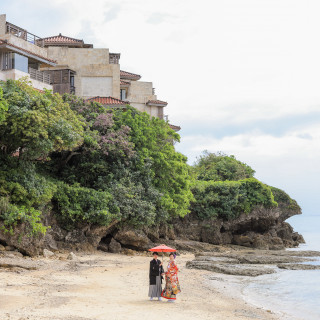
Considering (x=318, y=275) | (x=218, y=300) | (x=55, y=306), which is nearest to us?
(x=55, y=306)

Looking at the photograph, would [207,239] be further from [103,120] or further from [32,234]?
[32,234]

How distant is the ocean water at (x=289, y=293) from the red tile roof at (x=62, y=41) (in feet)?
113

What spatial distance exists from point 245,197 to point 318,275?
2091 centimetres

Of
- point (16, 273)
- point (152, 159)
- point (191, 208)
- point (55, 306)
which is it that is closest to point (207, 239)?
point (191, 208)

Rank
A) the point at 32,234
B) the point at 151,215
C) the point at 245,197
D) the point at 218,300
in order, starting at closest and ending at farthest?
the point at 218,300 → the point at 32,234 → the point at 151,215 → the point at 245,197

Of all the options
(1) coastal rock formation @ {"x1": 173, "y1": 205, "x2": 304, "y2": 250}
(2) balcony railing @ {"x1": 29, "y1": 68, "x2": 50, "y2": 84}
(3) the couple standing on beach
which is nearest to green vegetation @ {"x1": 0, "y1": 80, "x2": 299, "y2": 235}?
(1) coastal rock formation @ {"x1": 173, "y1": 205, "x2": 304, "y2": 250}

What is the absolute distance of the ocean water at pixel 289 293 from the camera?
19.5 metres

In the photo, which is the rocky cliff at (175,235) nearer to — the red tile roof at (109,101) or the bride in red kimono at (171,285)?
the bride in red kimono at (171,285)

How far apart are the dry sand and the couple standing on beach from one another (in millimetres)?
293

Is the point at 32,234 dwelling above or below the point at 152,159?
below

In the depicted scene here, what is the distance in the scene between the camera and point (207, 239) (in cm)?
4812

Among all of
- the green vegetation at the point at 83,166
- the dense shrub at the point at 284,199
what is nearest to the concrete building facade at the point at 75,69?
the green vegetation at the point at 83,166

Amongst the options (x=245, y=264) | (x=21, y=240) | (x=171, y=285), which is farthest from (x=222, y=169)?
(x=171, y=285)

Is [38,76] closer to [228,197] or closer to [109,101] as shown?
[109,101]
